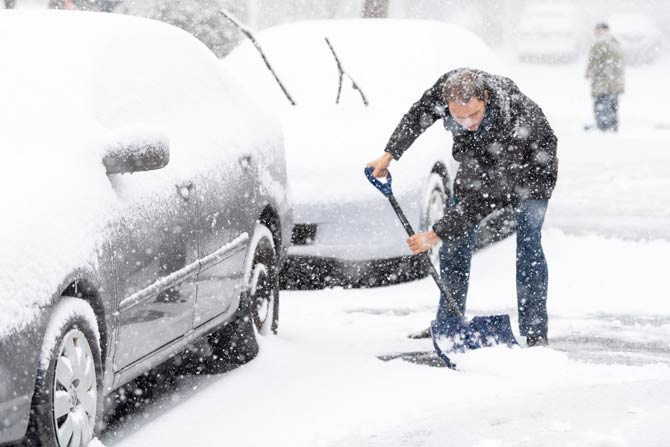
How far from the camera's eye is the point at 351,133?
913cm

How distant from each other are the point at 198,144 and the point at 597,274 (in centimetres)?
409

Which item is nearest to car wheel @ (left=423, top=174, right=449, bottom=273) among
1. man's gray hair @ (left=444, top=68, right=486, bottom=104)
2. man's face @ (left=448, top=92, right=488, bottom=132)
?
man's face @ (left=448, top=92, right=488, bottom=132)

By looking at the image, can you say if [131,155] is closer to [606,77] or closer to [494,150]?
[494,150]

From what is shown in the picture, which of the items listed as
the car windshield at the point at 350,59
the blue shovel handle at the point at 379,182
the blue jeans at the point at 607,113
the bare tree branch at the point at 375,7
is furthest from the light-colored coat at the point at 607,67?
the blue shovel handle at the point at 379,182

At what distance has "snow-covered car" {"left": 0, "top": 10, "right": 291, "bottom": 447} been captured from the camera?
4527mm

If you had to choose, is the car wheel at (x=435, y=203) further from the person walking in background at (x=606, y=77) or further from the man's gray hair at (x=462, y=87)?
the person walking in background at (x=606, y=77)

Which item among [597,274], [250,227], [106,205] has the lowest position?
[597,274]

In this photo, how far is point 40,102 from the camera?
17.3 feet

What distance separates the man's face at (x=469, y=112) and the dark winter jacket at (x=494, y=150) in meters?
0.07

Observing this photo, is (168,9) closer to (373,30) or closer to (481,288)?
(373,30)

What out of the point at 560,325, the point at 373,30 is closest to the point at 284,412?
the point at 560,325

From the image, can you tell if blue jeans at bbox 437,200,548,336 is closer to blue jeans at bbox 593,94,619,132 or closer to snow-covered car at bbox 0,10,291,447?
snow-covered car at bbox 0,10,291,447

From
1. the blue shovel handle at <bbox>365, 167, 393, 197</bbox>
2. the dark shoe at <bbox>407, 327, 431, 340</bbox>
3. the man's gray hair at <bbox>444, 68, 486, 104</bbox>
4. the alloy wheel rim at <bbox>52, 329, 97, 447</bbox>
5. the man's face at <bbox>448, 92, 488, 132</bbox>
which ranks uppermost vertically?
the man's gray hair at <bbox>444, 68, 486, 104</bbox>

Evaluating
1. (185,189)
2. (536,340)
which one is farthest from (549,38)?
(185,189)
